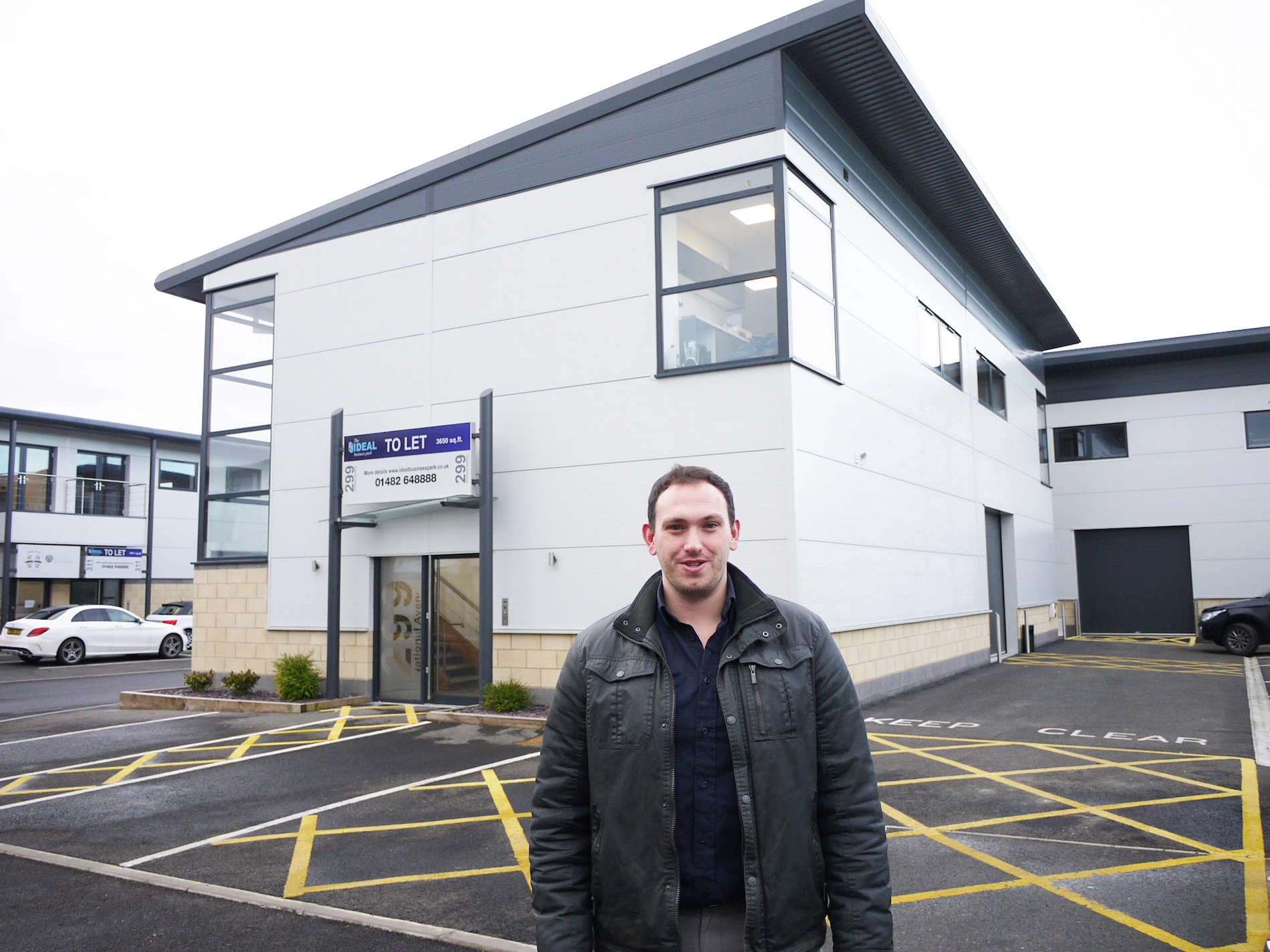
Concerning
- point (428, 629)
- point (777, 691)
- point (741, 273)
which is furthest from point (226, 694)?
point (777, 691)

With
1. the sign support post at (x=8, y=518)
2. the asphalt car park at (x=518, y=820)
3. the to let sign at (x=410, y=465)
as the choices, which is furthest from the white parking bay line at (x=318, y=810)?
the sign support post at (x=8, y=518)

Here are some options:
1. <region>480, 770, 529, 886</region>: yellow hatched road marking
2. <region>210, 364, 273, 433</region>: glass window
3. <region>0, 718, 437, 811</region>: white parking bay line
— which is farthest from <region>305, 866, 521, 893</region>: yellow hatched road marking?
<region>210, 364, 273, 433</region>: glass window

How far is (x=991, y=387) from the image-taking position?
2227 cm

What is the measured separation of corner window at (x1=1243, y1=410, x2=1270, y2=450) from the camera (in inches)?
1035

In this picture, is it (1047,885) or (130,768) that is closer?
(1047,885)

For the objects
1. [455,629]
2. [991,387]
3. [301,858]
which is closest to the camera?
[301,858]

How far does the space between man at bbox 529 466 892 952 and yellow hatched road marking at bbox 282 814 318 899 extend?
3691 millimetres

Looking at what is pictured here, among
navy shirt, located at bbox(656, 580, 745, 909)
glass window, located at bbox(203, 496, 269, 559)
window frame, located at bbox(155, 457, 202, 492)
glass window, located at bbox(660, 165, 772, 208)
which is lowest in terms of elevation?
navy shirt, located at bbox(656, 580, 745, 909)

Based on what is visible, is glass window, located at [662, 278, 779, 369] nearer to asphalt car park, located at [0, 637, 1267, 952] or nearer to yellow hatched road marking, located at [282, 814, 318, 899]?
asphalt car park, located at [0, 637, 1267, 952]

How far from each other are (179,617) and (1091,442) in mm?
27200

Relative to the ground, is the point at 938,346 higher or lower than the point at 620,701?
higher

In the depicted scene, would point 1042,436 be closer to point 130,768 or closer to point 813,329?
point 813,329

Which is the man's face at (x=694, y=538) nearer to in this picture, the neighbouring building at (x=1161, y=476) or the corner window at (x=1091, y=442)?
the neighbouring building at (x=1161, y=476)

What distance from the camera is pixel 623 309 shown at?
12609 mm
